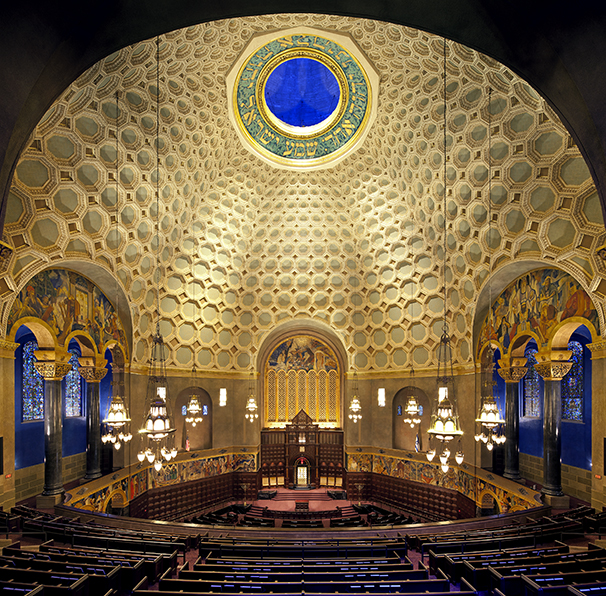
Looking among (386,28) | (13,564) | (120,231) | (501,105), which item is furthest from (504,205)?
(13,564)

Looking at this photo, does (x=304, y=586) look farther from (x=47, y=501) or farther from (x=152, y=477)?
(x=152, y=477)

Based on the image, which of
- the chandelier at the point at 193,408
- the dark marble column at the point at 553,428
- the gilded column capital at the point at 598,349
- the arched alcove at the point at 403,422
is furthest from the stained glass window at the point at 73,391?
the gilded column capital at the point at 598,349

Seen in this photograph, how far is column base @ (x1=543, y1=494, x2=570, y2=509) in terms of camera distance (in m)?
14.8

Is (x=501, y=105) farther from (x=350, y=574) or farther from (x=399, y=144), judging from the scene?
(x=350, y=574)

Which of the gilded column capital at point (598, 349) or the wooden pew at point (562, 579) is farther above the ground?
the gilded column capital at point (598, 349)

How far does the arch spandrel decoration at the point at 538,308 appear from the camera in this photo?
1460 centimetres

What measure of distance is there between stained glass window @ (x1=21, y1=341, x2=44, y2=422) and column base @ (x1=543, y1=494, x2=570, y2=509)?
22.3 meters

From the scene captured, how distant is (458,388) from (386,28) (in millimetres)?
16567

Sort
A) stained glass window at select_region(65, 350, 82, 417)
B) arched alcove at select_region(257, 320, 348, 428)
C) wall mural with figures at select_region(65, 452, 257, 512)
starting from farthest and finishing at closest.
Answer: arched alcove at select_region(257, 320, 348, 428) → stained glass window at select_region(65, 350, 82, 417) → wall mural with figures at select_region(65, 452, 257, 512)

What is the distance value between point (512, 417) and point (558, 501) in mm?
4895

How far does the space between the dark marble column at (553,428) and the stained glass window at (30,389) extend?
22240mm

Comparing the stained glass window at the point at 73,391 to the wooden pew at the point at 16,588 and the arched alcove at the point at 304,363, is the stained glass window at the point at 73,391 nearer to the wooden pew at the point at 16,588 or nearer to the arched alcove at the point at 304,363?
the arched alcove at the point at 304,363

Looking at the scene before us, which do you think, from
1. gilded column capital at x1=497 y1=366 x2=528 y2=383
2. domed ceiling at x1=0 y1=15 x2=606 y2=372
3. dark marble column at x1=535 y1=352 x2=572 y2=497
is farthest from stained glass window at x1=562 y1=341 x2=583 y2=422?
domed ceiling at x1=0 y1=15 x2=606 y2=372

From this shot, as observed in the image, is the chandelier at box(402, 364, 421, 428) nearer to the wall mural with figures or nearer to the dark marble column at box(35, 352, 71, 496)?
the wall mural with figures
